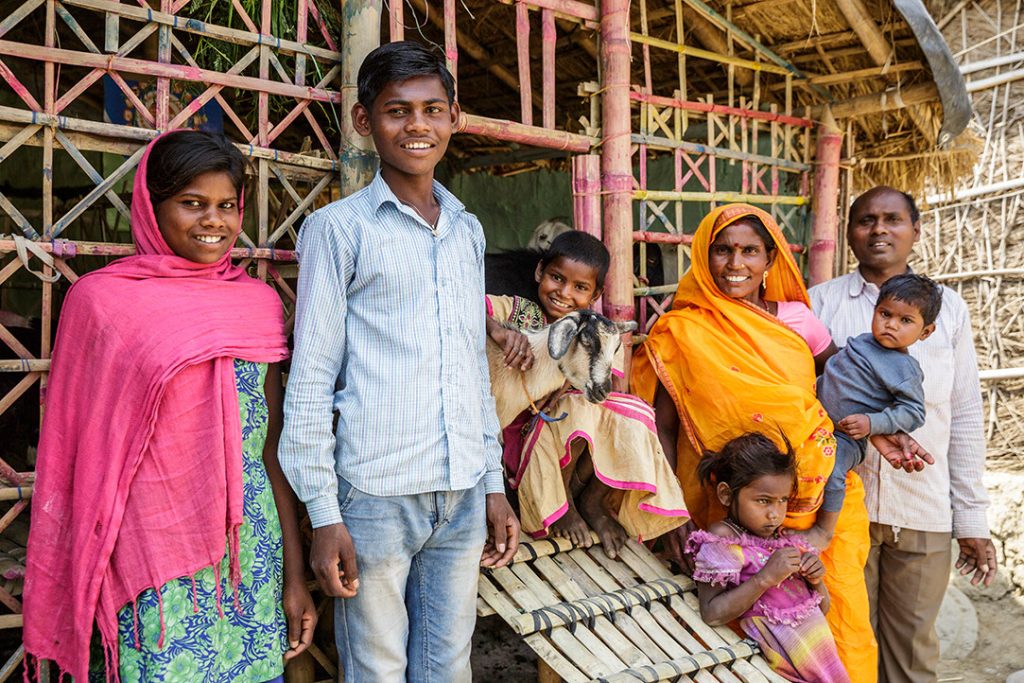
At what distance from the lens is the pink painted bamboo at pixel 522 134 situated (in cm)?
346

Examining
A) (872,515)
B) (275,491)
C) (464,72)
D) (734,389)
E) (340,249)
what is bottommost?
(872,515)

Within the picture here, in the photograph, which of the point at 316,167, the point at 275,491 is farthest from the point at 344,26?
the point at 275,491

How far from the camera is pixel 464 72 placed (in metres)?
6.00

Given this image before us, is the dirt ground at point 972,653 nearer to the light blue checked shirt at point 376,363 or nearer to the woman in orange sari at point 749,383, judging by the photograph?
the woman in orange sari at point 749,383

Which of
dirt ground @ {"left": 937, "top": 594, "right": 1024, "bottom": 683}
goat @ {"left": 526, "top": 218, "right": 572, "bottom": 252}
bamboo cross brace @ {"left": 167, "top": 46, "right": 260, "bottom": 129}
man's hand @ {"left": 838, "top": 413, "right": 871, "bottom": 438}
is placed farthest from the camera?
dirt ground @ {"left": 937, "top": 594, "right": 1024, "bottom": 683}

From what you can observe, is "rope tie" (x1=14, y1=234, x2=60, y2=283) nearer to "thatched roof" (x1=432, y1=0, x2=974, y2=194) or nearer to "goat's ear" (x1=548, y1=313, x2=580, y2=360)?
"goat's ear" (x1=548, y1=313, x2=580, y2=360)

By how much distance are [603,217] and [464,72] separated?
2.59 meters

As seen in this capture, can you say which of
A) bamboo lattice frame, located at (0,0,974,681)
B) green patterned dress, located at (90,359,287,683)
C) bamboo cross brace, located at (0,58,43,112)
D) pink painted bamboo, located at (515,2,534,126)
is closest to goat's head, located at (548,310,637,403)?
bamboo lattice frame, located at (0,0,974,681)

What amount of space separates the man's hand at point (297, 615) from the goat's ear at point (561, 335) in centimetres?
118

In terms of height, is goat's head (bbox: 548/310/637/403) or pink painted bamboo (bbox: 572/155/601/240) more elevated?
pink painted bamboo (bbox: 572/155/601/240)

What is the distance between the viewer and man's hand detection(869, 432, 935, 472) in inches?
130

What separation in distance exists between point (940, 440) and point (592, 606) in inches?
74.8

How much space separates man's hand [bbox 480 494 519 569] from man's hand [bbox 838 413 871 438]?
161 cm

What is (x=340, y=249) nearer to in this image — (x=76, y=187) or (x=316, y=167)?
(x=316, y=167)
